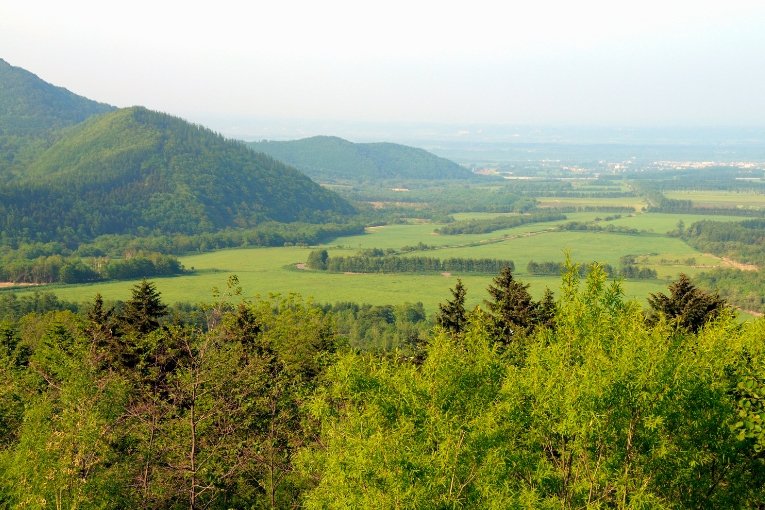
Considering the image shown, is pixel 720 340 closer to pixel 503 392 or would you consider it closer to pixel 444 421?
pixel 503 392

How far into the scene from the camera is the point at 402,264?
14400 centimetres

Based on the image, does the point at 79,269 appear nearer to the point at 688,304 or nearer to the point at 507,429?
the point at 688,304

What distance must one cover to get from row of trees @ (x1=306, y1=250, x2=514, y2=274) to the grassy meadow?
4.95 meters

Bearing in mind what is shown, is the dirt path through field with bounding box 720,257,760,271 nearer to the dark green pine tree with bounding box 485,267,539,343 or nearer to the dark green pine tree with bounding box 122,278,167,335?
the dark green pine tree with bounding box 485,267,539,343

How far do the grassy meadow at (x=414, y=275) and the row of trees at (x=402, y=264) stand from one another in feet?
16.2

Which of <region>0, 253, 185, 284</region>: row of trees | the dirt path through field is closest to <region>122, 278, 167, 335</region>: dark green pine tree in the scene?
<region>0, 253, 185, 284</region>: row of trees

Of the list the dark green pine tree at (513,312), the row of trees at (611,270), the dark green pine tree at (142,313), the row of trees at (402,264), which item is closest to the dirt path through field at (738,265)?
the row of trees at (611,270)

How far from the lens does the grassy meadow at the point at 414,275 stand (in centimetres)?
11325

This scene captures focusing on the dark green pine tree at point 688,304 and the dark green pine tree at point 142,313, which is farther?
the dark green pine tree at point 142,313

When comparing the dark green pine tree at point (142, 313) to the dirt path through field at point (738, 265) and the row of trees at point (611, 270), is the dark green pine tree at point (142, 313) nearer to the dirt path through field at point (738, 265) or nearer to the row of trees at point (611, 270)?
the row of trees at point (611, 270)

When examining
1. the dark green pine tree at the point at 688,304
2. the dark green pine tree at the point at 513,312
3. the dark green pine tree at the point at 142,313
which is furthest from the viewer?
the dark green pine tree at the point at 513,312

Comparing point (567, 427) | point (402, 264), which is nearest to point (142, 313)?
point (567, 427)

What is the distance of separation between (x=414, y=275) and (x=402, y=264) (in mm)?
8761

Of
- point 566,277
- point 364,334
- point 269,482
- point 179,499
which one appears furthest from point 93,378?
point 364,334
